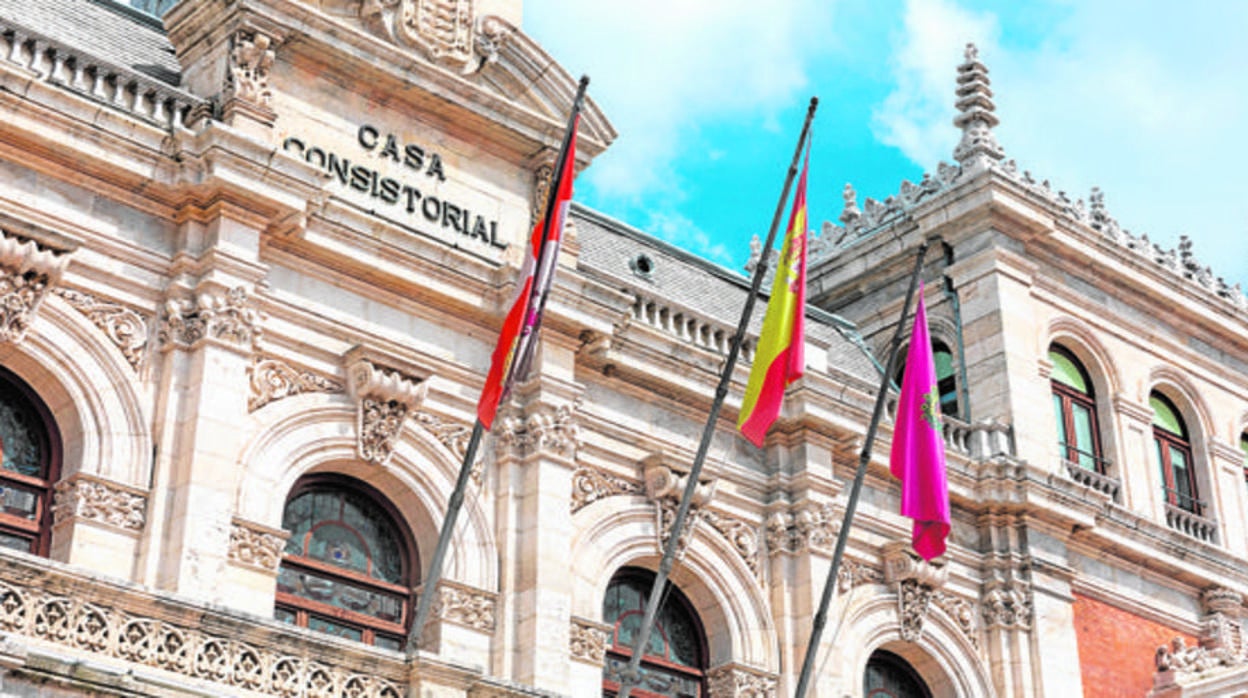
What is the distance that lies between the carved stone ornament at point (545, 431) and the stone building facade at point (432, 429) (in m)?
0.05

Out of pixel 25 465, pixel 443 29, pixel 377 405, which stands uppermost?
pixel 443 29

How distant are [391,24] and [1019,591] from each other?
11.7 m

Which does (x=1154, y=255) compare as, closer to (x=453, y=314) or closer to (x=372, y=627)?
(x=453, y=314)

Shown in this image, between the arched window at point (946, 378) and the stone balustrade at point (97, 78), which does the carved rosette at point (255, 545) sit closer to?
the stone balustrade at point (97, 78)

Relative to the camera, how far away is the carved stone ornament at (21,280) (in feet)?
66.2

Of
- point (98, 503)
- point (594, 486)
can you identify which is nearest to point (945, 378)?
point (594, 486)

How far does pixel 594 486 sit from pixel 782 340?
3601 millimetres

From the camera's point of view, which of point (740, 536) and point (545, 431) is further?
point (740, 536)

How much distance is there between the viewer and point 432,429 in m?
23.2

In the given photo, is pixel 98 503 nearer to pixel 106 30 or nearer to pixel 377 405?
pixel 377 405

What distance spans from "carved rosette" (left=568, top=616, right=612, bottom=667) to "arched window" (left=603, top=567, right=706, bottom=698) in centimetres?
81

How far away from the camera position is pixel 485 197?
82.6 ft

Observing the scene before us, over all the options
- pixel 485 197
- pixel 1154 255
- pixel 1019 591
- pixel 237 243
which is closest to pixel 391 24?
pixel 485 197

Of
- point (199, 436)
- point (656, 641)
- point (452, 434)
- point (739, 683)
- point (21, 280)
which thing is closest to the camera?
point (21, 280)
